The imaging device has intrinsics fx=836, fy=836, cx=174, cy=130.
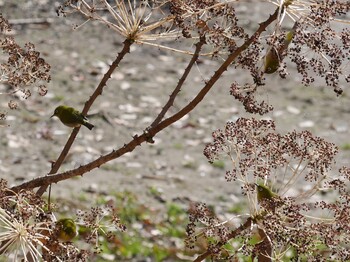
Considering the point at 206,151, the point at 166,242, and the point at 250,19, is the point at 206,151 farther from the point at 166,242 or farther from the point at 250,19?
the point at 250,19

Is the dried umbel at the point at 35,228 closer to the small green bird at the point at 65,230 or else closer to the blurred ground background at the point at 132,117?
the small green bird at the point at 65,230

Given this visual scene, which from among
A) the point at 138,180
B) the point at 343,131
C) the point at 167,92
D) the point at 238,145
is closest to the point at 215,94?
the point at 167,92

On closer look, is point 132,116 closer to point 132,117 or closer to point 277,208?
point 132,117

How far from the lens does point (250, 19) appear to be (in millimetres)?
10695

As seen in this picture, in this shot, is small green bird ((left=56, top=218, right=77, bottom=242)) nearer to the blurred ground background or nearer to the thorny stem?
the thorny stem

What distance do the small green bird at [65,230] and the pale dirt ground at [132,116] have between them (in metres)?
4.51

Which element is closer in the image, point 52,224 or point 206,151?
point 52,224

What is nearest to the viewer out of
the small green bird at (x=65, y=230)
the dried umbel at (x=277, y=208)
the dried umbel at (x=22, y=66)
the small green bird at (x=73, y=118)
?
the dried umbel at (x=277, y=208)

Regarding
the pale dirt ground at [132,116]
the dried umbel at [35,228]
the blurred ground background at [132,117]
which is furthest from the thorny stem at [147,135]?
the blurred ground background at [132,117]

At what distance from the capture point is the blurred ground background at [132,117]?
7.03 m

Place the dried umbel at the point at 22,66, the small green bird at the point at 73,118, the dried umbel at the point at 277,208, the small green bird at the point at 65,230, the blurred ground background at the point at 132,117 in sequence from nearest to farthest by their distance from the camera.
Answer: the dried umbel at the point at 277,208 < the small green bird at the point at 65,230 < the dried umbel at the point at 22,66 < the small green bird at the point at 73,118 < the blurred ground background at the point at 132,117

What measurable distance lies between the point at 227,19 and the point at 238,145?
277 mm

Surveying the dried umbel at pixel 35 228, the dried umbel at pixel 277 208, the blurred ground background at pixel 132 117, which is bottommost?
the dried umbel at pixel 35 228

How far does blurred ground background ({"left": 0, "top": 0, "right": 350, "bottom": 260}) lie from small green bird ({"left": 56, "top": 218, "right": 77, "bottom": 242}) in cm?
467
